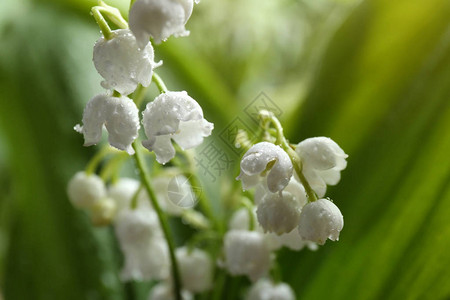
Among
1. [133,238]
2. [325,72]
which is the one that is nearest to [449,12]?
[325,72]

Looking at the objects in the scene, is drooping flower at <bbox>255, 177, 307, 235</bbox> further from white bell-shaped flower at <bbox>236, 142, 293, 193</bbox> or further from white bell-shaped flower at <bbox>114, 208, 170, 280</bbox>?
white bell-shaped flower at <bbox>114, 208, 170, 280</bbox>

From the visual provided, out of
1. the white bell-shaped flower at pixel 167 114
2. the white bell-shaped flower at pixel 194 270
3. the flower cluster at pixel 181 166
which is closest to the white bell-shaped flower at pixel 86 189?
the flower cluster at pixel 181 166

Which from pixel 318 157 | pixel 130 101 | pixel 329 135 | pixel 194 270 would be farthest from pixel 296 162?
pixel 329 135

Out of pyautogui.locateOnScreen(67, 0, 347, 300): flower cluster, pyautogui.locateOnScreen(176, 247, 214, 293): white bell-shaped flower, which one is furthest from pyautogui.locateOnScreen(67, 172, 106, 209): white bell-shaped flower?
pyautogui.locateOnScreen(176, 247, 214, 293): white bell-shaped flower

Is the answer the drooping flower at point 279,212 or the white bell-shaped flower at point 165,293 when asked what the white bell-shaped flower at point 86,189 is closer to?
the white bell-shaped flower at point 165,293

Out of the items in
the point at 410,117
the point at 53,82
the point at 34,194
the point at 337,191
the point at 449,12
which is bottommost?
the point at 34,194

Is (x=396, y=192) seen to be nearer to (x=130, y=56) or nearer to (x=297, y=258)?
(x=297, y=258)
